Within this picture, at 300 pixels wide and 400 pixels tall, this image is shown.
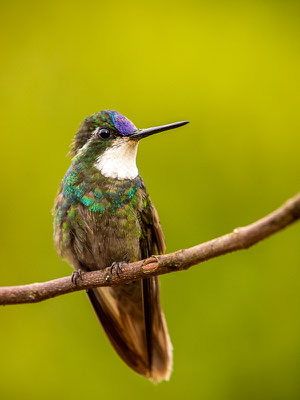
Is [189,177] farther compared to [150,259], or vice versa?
[189,177]

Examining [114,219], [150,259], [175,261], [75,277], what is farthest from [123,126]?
[175,261]

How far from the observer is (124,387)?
5152 millimetres

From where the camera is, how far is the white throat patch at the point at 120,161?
13.3ft

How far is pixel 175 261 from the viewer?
277 centimetres

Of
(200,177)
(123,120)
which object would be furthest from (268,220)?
(200,177)

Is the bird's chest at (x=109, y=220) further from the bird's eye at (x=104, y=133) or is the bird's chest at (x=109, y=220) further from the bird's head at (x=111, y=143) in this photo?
the bird's eye at (x=104, y=133)

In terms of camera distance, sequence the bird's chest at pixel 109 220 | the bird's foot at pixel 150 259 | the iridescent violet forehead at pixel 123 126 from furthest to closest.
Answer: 1. the iridescent violet forehead at pixel 123 126
2. the bird's chest at pixel 109 220
3. the bird's foot at pixel 150 259

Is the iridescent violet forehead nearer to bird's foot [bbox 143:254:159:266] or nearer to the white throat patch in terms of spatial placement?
the white throat patch

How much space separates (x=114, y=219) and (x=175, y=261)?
1291mm

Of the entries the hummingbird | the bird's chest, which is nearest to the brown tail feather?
the hummingbird

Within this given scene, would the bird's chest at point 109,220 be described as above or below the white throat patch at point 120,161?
below

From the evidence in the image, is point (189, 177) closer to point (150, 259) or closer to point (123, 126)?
point (123, 126)

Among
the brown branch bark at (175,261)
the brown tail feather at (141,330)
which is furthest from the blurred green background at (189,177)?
the brown branch bark at (175,261)

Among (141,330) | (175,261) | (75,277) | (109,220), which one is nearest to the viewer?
(175,261)
